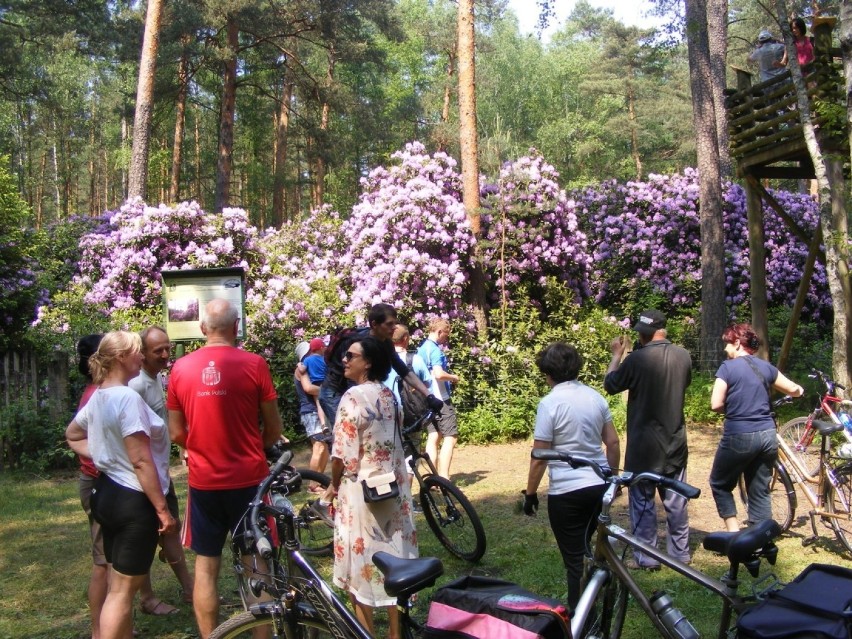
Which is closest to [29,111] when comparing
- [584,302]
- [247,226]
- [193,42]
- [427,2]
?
[427,2]

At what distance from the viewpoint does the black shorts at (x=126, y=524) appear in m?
3.78

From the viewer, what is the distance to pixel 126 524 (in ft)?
Result: 12.5

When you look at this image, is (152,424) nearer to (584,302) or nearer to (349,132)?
(584,302)

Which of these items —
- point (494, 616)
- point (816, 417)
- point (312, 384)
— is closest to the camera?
point (494, 616)

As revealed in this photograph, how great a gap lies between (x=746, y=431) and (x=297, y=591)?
3.77 m

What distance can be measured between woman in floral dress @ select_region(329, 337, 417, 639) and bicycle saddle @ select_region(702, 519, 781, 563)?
5.23 ft

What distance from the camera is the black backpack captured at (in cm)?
644

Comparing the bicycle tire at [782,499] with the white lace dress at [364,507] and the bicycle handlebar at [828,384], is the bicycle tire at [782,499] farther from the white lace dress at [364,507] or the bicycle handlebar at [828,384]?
the white lace dress at [364,507]

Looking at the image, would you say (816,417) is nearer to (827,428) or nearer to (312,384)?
(827,428)

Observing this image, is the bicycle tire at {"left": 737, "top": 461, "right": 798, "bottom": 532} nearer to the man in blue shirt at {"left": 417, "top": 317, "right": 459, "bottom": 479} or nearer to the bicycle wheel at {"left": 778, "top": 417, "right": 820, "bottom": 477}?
the bicycle wheel at {"left": 778, "top": 417, "right": 820, "bottom": 477}

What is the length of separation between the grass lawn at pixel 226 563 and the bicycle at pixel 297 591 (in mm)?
1801

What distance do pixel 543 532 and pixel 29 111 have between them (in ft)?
150

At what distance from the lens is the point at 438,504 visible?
5.99m

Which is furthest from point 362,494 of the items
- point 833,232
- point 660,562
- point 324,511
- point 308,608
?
point 833,232
